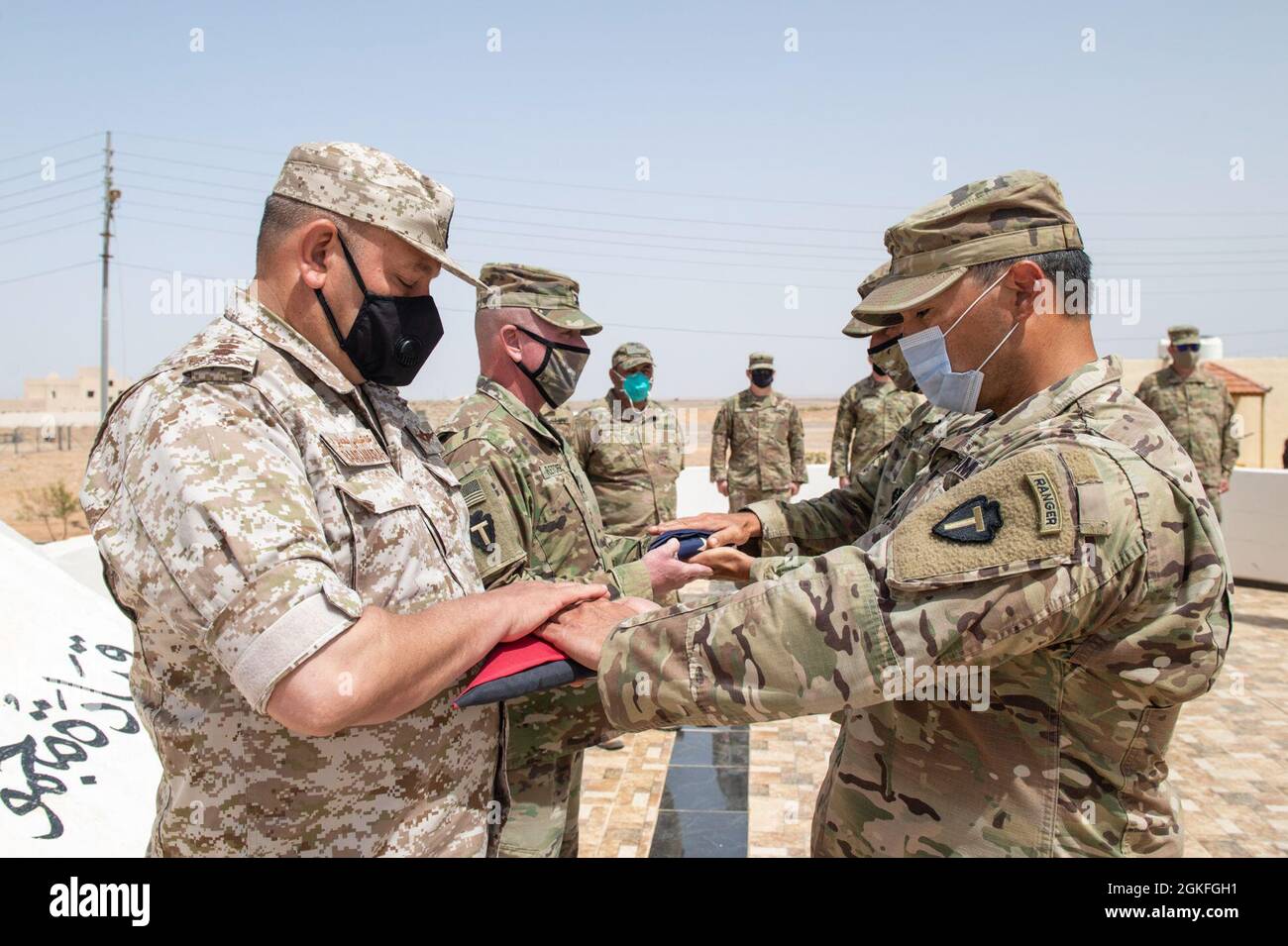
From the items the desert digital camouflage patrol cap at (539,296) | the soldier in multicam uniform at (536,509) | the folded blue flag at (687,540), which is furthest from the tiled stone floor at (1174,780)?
the desert digital camouflage patrol cap at (539,296)

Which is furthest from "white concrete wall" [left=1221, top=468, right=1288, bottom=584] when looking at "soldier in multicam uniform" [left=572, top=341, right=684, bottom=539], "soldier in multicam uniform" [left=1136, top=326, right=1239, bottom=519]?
"soldier in multicam uniform" [left=572, top=341, right=684, bottom=539]

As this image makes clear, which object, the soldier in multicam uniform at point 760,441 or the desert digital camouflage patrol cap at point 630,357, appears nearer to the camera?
the desert digital camouflage patrol cap at point 630,357

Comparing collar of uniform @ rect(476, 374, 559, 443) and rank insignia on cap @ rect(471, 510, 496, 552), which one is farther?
collar of uniform @ rect(476, 374, 559, 443)

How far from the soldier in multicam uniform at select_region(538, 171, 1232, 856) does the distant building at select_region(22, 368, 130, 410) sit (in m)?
66.1

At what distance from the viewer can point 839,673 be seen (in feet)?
5.30

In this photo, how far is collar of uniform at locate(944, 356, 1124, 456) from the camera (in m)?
1.88

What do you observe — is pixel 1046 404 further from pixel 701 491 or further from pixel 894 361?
pixel 701 491

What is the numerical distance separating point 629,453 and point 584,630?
591 cm

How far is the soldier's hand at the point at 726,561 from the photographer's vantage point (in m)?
2.76

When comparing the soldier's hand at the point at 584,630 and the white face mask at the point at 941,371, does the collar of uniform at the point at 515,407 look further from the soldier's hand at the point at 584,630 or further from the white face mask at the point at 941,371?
the white face mask at the point at 941,371

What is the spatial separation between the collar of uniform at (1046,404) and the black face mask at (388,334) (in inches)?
46.5

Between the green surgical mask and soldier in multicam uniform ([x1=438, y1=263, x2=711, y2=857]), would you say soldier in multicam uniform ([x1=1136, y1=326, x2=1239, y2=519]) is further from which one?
soldier in multicam uniform ([x1=438, y1=263, x2=711, y2=857])
